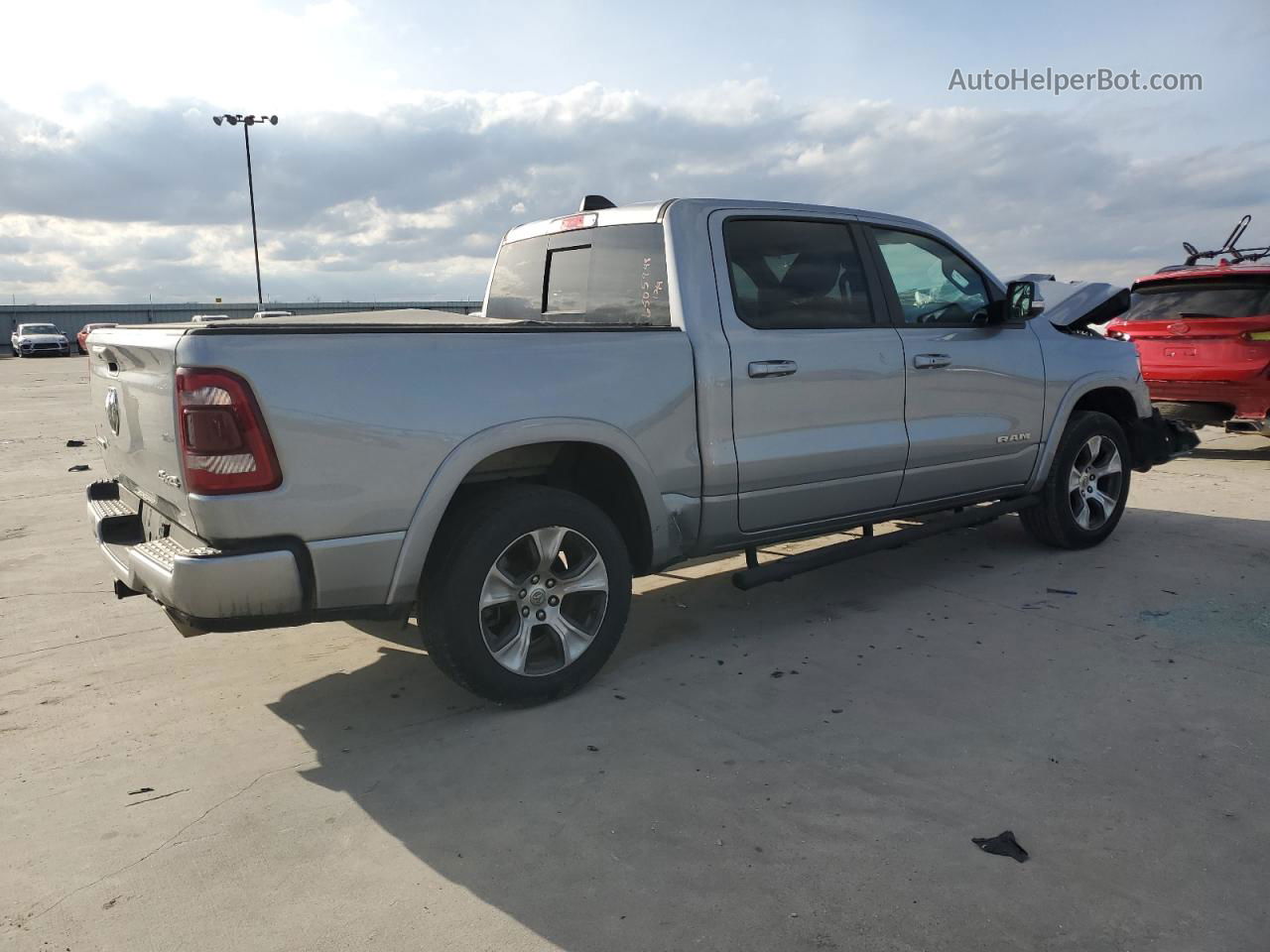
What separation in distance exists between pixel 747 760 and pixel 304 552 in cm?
159

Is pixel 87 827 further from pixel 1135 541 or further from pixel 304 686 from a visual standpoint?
pixel 1135 541

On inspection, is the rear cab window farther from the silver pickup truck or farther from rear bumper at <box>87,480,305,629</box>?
rear bumper at <box>87,480,305,629</box>

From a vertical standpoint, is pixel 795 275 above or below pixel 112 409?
above

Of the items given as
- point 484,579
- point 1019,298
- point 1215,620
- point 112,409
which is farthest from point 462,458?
point 1215,620

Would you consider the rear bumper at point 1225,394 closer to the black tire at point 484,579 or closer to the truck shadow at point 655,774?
the truck shadow at point 655,774

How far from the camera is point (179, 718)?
366cm

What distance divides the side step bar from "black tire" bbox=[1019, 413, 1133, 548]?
0.16 meters

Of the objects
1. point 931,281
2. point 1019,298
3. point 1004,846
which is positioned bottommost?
point 1004,846

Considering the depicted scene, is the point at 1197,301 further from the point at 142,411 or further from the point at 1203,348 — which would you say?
the point at 142,411

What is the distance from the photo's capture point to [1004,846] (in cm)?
269

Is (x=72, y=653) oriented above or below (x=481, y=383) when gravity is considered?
below

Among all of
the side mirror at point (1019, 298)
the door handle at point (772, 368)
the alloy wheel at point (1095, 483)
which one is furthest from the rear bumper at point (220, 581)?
the alloy wheel at point (1095, 483)

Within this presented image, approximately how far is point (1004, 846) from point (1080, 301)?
13.5 ft

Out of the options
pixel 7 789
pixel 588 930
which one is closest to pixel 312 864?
pixel 588 930
